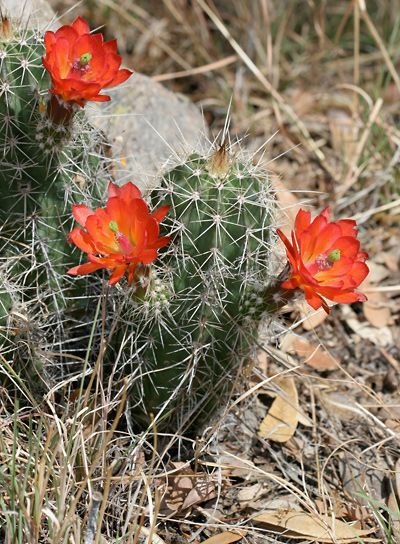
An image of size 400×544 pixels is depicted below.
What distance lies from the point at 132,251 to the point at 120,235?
5 centimetres

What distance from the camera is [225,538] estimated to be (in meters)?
2.26

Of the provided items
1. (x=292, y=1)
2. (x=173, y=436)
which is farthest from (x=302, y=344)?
(x=292, y=1)

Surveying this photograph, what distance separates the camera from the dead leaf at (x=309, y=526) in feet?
7.51

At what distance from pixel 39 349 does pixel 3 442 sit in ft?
1.17

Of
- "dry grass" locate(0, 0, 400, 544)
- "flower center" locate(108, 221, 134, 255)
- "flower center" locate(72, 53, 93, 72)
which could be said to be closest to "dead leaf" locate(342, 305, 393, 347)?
"dry grass" locate(0, 0, 400, 544)

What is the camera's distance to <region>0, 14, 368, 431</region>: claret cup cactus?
2031mm

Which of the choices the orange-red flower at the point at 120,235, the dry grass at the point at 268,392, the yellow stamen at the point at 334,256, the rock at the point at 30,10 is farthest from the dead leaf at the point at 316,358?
the rock at the point at 30,10

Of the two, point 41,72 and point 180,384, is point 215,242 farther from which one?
point 41,72

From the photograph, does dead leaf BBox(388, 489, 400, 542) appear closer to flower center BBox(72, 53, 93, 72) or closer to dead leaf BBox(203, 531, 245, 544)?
dead leaf BBox(203, 531, 245, 544)

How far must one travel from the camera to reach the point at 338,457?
2.62 metres

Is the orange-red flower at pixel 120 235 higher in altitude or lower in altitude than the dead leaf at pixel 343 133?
higher

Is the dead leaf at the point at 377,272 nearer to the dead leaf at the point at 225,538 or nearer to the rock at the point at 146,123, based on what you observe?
the rock at the point at 146,123

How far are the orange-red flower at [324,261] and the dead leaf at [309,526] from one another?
0.70m

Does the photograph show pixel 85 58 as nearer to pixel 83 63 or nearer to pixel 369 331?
pixel 83 63
